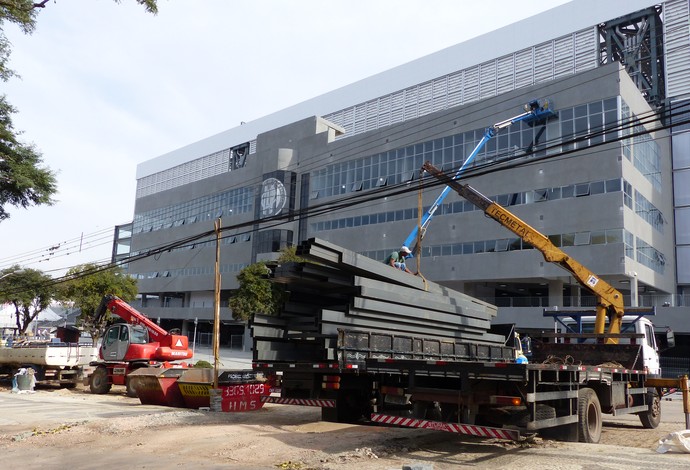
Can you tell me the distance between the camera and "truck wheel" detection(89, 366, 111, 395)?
74.5 ft

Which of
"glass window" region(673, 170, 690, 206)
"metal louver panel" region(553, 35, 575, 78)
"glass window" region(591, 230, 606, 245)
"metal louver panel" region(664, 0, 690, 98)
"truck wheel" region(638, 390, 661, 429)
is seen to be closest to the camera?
"truck wheel" region(638, 390, 661, 429)

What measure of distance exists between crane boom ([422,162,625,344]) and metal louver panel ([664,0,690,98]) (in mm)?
38645

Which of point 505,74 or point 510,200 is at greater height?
point 505,74

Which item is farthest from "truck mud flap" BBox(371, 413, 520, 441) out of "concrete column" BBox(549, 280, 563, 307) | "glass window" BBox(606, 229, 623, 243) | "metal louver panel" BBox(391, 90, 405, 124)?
"metal louver panel" BBox(391, 90, 405, 124)

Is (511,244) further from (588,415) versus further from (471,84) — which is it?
(588,415)

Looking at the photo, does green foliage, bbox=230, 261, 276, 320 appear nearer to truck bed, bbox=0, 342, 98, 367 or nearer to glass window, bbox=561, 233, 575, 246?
truck bed, bbox=0, 342, 98, 367

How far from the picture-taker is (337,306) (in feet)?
43.0

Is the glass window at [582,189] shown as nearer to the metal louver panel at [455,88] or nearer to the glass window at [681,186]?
the glass window at [681,186]

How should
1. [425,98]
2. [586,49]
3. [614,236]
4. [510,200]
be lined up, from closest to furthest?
1. [614,236]
2. [510,200]
3. [586,49]
4. [425,98]

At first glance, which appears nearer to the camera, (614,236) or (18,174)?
(18,174)

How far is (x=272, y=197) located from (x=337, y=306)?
165 ft

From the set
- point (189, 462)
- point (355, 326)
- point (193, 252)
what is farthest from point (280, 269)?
point (193, 252)

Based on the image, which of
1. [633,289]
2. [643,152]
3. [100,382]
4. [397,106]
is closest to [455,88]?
[397,106]

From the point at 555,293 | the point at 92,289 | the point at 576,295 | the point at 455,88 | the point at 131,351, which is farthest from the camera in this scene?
the point at 455,88
